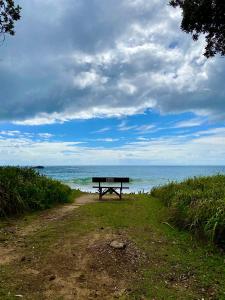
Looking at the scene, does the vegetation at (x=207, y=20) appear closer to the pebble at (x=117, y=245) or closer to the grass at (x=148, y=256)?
the grass at (x=148, y=256)

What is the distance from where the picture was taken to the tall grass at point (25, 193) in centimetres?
1359

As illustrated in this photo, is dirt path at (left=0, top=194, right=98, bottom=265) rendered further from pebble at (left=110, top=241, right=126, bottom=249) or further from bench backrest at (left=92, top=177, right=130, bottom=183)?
bench backrest at (left=92, top=177, right=130, bottom=183)

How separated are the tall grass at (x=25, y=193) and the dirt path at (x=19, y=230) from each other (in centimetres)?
74

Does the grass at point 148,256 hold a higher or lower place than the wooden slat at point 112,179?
lower

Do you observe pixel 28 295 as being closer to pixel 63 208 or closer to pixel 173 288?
pixel 173 288

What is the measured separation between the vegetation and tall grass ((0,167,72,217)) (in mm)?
10134

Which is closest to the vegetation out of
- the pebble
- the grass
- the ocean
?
the ocean

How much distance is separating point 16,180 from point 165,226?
724cm

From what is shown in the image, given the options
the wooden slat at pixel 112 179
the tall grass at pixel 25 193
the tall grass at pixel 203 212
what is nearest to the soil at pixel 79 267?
the tall grass at pixel 203 212

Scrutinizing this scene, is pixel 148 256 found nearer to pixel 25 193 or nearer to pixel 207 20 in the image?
pixel 25 193

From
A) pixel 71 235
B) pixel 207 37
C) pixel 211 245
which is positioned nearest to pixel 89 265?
pixel 71 235

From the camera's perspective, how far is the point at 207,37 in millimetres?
16578

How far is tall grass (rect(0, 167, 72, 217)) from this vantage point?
44.6 ft

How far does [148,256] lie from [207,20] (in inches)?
457
